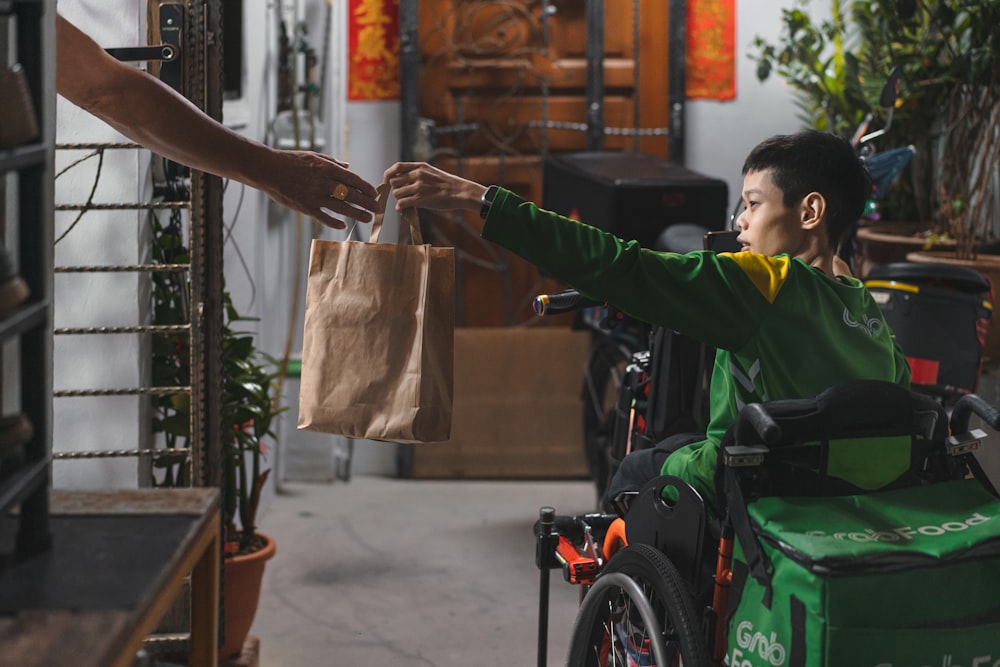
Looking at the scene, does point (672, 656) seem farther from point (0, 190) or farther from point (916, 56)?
point (916, 56)

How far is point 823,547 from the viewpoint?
154 cm

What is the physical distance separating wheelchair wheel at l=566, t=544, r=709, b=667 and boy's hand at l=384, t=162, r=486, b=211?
1.94 ft

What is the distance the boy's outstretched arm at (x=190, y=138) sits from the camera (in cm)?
203

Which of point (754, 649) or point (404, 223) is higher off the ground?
point (404, 223)

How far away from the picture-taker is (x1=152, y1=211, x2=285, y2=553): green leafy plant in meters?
2.71

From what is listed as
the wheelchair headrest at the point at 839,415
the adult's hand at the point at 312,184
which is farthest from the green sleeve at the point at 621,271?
the adult's hand at the point at 312,184

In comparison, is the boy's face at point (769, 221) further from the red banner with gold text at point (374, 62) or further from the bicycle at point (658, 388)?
the red banner with gold text at point (374, 62)

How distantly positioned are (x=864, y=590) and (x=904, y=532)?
0.46 feet

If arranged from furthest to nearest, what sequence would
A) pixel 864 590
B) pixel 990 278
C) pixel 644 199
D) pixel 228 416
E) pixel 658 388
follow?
1. pixel 644 199
2. pixel 990 278
3. pixel 228 416
4. pixel 658 388
5. pixel 864 590

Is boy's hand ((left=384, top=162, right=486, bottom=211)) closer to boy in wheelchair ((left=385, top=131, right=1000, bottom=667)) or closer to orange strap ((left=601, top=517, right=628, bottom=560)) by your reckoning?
boy in wheelchair ((left=385, top=131, right=1000, bottom=667))

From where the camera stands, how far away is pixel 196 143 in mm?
2074

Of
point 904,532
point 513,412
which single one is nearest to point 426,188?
point 904,532

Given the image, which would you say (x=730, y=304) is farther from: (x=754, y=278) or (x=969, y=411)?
(x=969, y=411)

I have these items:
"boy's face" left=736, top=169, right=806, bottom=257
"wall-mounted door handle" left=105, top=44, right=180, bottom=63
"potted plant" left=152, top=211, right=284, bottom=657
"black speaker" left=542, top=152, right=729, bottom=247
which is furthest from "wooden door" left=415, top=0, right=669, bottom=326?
"boy's face" left=736, top=169, right=806, bottom=257
